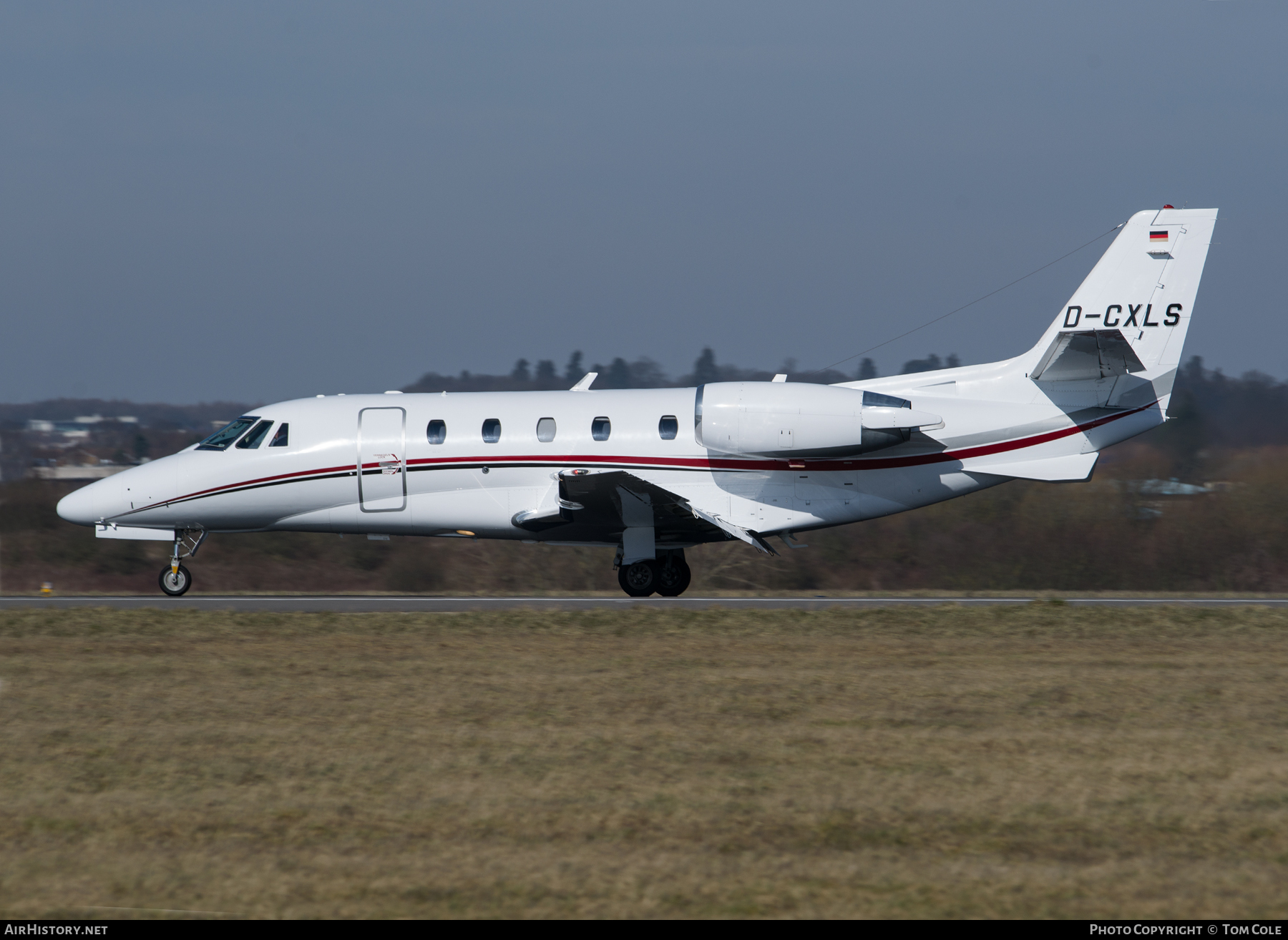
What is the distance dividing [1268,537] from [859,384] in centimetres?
1861

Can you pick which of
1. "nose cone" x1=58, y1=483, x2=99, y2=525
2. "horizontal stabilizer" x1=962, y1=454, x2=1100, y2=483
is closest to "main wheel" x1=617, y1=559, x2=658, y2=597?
"horizontal stabilizer" x1=962, y1=454, x2=1100, y2=483

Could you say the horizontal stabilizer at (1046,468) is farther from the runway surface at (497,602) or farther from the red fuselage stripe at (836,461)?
the runway surface at (497,602)

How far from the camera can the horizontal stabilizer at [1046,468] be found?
17469 millimetres

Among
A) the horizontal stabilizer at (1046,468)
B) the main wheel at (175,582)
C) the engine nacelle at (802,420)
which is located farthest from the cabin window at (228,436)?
the horizontal stabilizer at (1046,468)

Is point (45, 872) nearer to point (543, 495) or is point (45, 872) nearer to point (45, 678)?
point (45, 678)

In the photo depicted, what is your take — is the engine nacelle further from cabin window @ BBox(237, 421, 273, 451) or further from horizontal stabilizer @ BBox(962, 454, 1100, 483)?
cabin window @ BBox(237, 421, 273, 451)

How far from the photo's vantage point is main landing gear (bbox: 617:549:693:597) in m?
18.5

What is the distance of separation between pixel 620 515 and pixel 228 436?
6.44 metres

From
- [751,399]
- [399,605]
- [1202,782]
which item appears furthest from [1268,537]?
[1202,782]

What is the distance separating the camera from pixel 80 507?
19109mm

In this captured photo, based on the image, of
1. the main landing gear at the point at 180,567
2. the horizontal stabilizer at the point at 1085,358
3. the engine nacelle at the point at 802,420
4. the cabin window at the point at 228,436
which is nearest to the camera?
the horizontal stabilizer at the point at 1085,358

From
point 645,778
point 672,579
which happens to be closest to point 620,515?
point 672,579

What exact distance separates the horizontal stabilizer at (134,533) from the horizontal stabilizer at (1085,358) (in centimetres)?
1356

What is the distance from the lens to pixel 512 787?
25.2 feet
